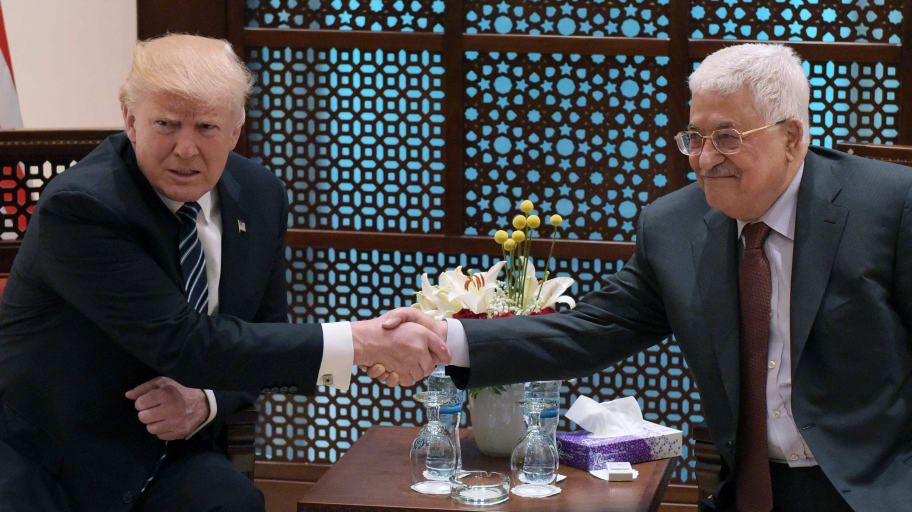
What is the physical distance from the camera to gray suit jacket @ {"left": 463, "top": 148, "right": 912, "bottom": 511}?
231cm

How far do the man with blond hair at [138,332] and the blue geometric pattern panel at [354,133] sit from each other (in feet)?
5.05

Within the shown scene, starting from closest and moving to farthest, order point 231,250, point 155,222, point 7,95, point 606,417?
point 155,222
point 231,250
point 606,417
point 7,95

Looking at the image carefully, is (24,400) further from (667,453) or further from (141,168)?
(667,453)

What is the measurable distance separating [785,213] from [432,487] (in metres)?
1.01

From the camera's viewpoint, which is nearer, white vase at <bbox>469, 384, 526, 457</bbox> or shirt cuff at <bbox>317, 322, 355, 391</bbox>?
shirt cuff at <bbox>317, 322, 355, 391</bbox>

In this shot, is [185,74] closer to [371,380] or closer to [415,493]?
[415,493]

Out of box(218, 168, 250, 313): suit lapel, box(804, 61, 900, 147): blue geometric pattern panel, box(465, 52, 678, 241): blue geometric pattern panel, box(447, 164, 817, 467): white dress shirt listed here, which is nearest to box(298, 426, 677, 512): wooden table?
box(447, 164, 817, 467): white dress shirt

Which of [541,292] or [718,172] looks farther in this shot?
[541,292]

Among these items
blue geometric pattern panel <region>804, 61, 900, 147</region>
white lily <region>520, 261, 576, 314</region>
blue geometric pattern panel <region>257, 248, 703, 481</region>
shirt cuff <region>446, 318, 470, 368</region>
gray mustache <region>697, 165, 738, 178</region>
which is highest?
blue geometric pattern panel <region>804, 61, 900, 147</region>

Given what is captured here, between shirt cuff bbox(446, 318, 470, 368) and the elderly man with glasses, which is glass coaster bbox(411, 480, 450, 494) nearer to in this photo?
shirt cuff bbox(446, 318, 470, 368)

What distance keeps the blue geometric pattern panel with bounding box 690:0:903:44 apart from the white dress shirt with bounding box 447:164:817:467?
1.57 m

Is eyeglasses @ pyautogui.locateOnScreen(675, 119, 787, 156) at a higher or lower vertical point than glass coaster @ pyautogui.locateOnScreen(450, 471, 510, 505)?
higher

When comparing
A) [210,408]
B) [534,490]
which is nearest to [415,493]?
[534,490]

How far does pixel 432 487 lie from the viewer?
102 inches
